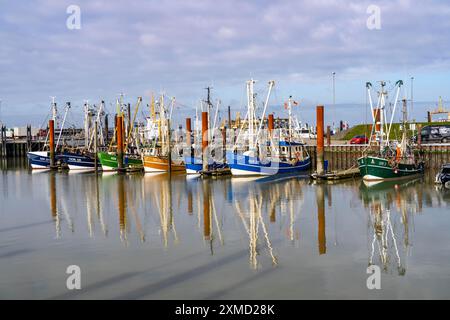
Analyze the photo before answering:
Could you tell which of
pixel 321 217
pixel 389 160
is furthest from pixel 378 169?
pixel 321 217

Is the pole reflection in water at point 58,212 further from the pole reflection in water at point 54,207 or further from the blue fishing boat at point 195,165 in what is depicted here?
the blue fishing boat at point 195,165

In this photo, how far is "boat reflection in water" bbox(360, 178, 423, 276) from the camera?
21281 mm

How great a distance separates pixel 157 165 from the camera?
63.7 meters

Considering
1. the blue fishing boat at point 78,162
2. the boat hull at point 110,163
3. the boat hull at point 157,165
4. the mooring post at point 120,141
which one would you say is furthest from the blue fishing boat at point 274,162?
the blue fishing boat at point 78,162

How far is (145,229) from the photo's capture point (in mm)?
27453

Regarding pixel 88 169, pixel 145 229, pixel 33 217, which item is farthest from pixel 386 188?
pixel 88 169

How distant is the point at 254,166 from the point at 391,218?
26562 mm

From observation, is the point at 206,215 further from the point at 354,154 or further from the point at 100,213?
the point at 354,154

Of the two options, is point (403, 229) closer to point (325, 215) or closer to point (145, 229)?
point (325, 215)

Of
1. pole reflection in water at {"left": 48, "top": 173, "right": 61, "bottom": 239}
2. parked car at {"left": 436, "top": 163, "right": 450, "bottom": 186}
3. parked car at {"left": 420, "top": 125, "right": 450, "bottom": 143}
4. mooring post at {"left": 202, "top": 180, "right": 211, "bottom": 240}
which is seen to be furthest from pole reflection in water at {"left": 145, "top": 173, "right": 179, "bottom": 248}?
parked car at {"left": 420, "top": 125, "right": 450, "bottom": 143}

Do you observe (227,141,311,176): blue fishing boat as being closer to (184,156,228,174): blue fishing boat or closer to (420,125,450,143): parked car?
(184,156,228,174): blue fishing boat

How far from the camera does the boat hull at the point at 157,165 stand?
2502 inches

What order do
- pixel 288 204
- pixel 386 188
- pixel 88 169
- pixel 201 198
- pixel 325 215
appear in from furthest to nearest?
pixel 88 169
pixel 386 188
pixel 201 198
pixel 288 204
pixel 325 215
